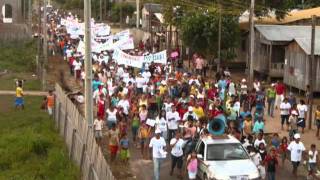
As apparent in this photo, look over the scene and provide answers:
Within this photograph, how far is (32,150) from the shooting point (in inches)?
783

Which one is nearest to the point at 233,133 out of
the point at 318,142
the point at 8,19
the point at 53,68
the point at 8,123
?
the point at 318,142

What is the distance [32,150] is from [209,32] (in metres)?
21.7

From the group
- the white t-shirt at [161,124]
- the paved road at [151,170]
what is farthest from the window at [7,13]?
the paved road at [151,170]

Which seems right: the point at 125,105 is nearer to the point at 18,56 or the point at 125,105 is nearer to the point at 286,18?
the point at 18,56

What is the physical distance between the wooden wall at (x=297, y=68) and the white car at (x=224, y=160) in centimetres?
1684

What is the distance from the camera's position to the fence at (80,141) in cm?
1348

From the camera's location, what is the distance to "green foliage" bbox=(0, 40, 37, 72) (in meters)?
42.8

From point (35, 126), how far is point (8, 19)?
62164 mm

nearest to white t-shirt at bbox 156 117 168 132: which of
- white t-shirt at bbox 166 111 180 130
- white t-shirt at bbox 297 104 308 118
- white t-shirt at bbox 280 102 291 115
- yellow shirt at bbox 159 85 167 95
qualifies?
white t-shirt at bbox 166 111 180 130

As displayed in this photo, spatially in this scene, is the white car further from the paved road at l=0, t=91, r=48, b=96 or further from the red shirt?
the paved road at l=0, t=91, r=48, b=96

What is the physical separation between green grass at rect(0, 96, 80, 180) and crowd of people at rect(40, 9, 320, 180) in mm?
1618

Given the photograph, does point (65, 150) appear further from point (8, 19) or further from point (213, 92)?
point (8, 19)

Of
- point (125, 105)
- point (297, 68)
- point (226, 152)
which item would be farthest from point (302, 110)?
point (297, 68)

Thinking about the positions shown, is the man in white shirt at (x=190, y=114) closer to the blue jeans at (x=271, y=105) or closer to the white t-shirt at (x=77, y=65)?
the blue jeans at (x=271, y=105)
